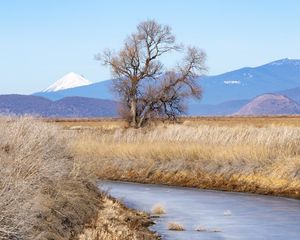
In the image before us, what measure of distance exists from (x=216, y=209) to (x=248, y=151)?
8.49m

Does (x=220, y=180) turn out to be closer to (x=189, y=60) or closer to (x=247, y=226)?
(x=247, y=226)

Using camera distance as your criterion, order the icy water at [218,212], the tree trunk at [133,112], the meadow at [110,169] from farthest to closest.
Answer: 1. the tree trunk at [133,112]
2. the icy water at [218,212]
3. the meadow at [110,169]

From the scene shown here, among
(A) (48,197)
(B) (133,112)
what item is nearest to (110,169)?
(A) (48,197)

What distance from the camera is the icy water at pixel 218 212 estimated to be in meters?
16.4

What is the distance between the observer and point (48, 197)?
13.5m

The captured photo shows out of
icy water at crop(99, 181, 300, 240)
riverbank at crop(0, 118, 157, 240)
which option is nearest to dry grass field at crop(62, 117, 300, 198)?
icy water at crop(99, 181, 300, 240)

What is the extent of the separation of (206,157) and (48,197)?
18.1m

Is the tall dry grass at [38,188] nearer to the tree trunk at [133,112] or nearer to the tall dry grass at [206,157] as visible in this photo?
the tall dry grass at [206,157]

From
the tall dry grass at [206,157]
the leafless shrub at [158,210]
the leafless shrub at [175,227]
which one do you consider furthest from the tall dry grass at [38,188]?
the tall dry grass at [206,157]

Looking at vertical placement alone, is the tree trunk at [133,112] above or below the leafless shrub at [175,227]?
above

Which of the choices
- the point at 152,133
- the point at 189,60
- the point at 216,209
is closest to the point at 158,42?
the point at 189,60

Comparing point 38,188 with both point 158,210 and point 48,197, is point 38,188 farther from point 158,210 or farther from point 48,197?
point 158,210

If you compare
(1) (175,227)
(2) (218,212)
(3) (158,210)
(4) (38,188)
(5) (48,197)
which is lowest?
(2) (218,212)

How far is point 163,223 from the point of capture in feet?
59.4
